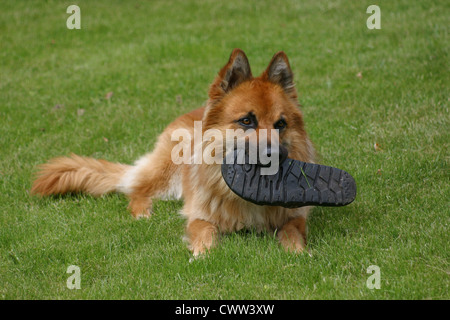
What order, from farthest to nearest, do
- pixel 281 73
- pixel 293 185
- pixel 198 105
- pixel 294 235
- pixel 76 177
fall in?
pixel 198 105 < pixel 76 177 < pixel 281 73 < pixel 294 235 < pixel 293 185

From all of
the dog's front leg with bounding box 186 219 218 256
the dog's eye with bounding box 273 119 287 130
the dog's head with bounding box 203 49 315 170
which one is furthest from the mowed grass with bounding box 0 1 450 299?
the dog's eye with bounding box 273 119 287 130

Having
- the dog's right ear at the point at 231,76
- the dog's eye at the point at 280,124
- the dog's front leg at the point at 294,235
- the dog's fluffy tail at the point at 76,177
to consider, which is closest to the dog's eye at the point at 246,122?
the dog's eye at the point at 280,124

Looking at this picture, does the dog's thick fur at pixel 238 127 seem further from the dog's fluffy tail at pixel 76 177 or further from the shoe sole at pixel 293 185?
the dog's fluffy tail at pixel 76 177

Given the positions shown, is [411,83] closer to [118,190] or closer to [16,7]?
[118,190]

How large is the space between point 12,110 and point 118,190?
3462 millimetres

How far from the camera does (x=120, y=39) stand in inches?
428

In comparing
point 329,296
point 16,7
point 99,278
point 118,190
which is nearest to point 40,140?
point 118,190

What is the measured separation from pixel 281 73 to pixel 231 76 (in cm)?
47

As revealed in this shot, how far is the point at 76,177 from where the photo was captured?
5.45 meters

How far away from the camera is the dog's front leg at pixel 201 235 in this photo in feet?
13.6

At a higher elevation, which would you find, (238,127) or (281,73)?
(281,73)

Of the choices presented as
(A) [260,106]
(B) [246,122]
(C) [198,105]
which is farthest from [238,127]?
(C) [198,105]

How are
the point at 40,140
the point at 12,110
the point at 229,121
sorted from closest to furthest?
the point at 229,121
the point at 40,140
the point at 12,110

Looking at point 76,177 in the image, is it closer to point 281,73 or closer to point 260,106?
point 260,106
